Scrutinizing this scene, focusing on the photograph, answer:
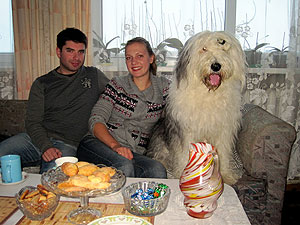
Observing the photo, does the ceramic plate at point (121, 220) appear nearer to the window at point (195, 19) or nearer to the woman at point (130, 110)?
the woman at point (130, 110)

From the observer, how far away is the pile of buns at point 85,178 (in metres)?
1.04

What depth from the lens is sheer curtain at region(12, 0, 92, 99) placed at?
2.84 meters

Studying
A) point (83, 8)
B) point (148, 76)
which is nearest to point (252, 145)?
point (148, 76)

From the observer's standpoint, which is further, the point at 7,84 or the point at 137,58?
the point at 7,84

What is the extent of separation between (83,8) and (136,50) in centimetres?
110

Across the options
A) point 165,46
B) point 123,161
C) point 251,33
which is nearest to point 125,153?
point 123,161

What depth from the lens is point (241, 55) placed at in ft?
6.46

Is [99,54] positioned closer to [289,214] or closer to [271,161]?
[271,161]

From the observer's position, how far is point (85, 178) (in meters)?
1.08

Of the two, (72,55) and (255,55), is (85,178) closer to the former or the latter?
(72,55)

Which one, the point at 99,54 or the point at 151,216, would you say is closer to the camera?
the point at 151,216

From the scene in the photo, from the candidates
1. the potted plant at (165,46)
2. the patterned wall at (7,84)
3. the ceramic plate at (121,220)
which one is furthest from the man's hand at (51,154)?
the potted plant at (165,46)

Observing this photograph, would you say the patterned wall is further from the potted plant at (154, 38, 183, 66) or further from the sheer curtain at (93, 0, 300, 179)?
the potted plant at (154, 38, 183, 66)

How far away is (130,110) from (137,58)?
388mm
